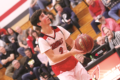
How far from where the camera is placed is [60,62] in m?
1.66

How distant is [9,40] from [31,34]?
1.41 m

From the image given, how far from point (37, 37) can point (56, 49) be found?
8.39 ft

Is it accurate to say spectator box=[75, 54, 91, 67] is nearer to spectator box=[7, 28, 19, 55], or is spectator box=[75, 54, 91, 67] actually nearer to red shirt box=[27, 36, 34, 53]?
red shirt box=[27, 36, 34, 53]

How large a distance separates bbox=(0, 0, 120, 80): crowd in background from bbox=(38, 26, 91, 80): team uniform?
121 cm

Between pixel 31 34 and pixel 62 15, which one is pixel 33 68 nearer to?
pixel 31 34

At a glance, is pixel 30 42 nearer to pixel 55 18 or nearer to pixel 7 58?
pixel 7 58

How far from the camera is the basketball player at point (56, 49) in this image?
1.57 metres

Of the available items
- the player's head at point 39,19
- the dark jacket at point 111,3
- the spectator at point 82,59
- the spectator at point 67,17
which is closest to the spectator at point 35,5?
the spectator at point 67,17

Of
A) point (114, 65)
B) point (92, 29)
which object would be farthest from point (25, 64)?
point (114, 65)

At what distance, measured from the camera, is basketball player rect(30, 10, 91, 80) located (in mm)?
1569

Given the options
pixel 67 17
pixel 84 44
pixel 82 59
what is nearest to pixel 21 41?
pixel 67 17

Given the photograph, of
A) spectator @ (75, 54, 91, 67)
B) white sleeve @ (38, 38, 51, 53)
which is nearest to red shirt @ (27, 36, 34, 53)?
spectator @ (75, 54, 91, 67)

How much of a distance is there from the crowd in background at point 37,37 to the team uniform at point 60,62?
121 cm

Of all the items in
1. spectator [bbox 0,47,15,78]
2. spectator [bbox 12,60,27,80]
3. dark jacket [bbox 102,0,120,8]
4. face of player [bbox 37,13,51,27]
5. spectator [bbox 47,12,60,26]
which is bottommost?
spectator [bbox 12,60,27,80]
